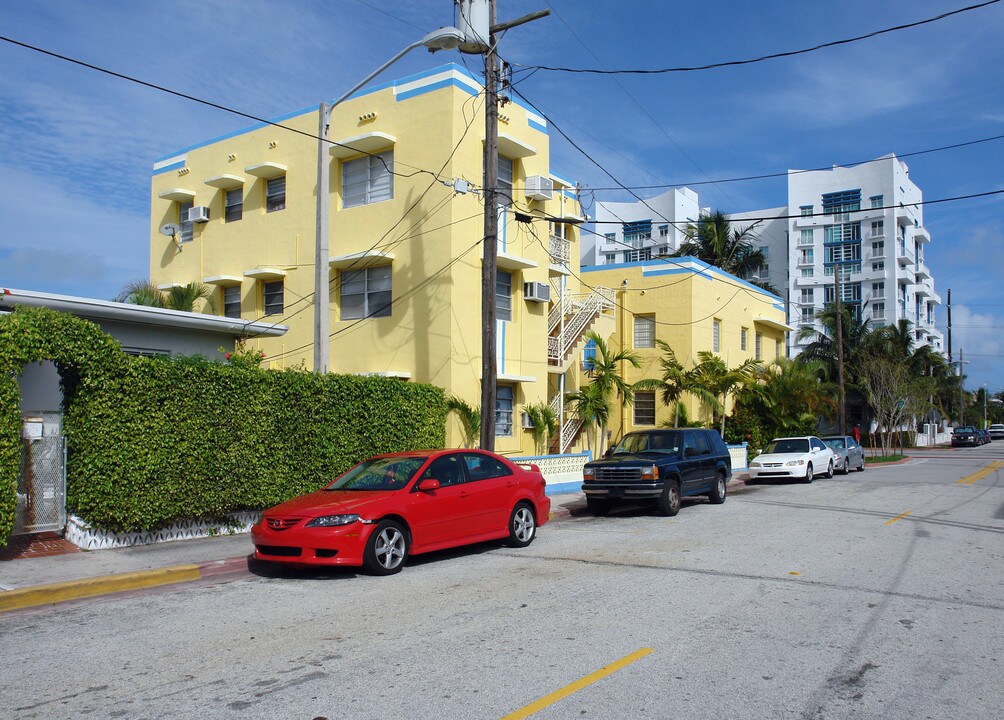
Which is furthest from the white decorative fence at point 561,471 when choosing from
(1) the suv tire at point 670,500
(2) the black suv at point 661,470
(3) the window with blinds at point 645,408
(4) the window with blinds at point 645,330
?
(4) the window with blinds at point 645,330

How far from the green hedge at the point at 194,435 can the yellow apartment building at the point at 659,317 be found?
688 inches

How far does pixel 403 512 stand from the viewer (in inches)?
398

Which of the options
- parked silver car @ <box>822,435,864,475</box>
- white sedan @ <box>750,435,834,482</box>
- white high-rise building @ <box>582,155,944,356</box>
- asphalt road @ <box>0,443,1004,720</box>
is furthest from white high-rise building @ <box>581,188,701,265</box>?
asphalt road @ <box>0,443,1004,720</box>

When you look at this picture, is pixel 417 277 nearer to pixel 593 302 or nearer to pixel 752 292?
pixel 593 302

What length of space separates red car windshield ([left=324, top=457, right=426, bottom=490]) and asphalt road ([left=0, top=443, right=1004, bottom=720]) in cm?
116

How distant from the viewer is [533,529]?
483 inches

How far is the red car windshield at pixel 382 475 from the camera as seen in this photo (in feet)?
35.2

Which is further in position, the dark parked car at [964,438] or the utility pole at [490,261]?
the dark parked car at [964,438]

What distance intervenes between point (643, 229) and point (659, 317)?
159ft

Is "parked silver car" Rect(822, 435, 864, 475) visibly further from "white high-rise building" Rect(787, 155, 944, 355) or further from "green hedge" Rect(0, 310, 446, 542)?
"white high-rise building" Rect(787, 155, 944, 355)

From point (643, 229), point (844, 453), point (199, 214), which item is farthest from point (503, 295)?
point (643, 229)

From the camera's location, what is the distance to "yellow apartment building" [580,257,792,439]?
3191 cm

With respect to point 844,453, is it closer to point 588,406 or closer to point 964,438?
point 588,406

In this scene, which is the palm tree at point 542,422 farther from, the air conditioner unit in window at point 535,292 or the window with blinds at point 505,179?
the window with blinds at point 505,179
